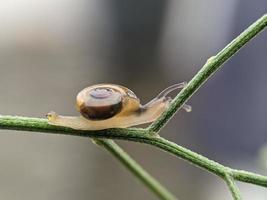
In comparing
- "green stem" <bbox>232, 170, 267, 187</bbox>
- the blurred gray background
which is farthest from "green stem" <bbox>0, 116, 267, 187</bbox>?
the blurred gray background

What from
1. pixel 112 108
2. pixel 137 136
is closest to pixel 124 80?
pixel 112 108

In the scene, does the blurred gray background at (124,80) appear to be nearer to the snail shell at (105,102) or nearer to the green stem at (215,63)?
the snail shell at (105,102)

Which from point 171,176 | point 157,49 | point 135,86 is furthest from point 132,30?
point 171,176

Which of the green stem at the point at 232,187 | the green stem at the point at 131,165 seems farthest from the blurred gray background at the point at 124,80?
the green stem at the point at 232,187

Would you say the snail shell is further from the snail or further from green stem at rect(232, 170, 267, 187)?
green stem at rect(232, 170, 267, 187)

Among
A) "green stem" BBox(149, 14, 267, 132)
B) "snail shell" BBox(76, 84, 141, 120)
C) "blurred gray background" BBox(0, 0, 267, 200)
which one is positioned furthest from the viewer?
"blurred gray background" BBox(0, 0, 267, 200)

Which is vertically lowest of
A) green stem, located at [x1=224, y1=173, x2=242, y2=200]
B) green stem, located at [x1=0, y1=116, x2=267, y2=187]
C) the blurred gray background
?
green stem, located at [x1=224, y1=173, x2=242, y2=200]
